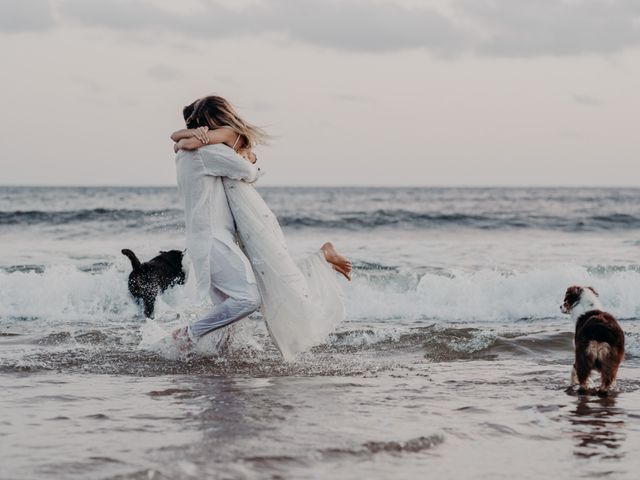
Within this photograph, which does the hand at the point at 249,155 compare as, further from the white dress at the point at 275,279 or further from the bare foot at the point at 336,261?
the bare foot at the point at 336,261

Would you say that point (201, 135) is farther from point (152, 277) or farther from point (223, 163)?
point (152, 277)

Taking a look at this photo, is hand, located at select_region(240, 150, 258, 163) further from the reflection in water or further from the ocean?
the reflection in water

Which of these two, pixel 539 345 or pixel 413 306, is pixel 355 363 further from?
pixel 413 306

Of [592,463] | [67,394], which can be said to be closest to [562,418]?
[592,463]

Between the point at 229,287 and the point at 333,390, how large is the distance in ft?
3.72

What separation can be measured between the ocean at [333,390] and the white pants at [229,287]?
43cm

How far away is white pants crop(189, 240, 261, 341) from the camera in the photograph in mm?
6113

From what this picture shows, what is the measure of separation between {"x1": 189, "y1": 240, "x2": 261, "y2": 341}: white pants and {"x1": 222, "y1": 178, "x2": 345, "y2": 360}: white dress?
0.42 feet

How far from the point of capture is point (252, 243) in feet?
20.5

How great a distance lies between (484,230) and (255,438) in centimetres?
2389

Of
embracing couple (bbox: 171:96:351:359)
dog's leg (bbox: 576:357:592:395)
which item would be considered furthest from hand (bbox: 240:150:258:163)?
dog's leg (bbox: 576:357:592:395)

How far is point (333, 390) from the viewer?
18.7ft

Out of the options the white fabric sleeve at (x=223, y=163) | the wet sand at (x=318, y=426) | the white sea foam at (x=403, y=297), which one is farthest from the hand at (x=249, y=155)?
the white sea foam at (x=403, y=297)

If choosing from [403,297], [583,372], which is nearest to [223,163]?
[583,372]
